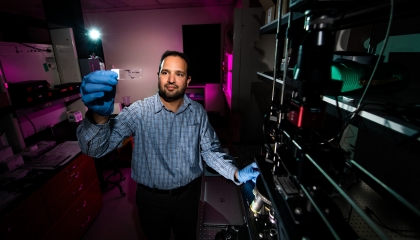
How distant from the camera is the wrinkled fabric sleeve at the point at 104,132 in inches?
38.9

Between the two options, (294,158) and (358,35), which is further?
(358,35)

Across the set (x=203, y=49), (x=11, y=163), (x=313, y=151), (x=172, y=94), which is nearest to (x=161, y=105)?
(x=172, y=94)

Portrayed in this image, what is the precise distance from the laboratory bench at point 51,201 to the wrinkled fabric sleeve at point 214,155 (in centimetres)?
134

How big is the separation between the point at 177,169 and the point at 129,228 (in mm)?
1376

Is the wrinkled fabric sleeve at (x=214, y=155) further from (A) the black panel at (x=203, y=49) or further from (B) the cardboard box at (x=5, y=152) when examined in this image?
(A) the black panel at (x=203, y=49)

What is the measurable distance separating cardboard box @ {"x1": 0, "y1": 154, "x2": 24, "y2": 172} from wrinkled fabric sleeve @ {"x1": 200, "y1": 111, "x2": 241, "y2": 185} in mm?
1669

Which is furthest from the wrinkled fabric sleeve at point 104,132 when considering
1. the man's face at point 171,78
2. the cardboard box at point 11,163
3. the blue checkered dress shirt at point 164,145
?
the cardboard box at point 11,163

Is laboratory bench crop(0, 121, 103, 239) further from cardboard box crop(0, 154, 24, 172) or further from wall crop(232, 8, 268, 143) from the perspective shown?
wall crop(232, 8, 268, 143)

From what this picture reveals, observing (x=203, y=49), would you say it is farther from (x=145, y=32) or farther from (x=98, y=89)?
(x=98, y=89)

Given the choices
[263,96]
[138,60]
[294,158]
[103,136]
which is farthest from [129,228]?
[138,60]

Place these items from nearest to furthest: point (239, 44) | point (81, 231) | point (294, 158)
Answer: point (294, 158) < point (81, 231) < point (239, 44)

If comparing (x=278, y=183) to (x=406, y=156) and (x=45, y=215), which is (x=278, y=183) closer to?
(x=406, y=156)

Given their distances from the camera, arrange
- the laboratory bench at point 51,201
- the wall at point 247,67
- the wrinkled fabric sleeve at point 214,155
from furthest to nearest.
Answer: the wall at point 247,67, the laboratory bench at point 51,201, the wrinkled fabric sleeve at point 214,155

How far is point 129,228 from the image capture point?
2195 millimetres
